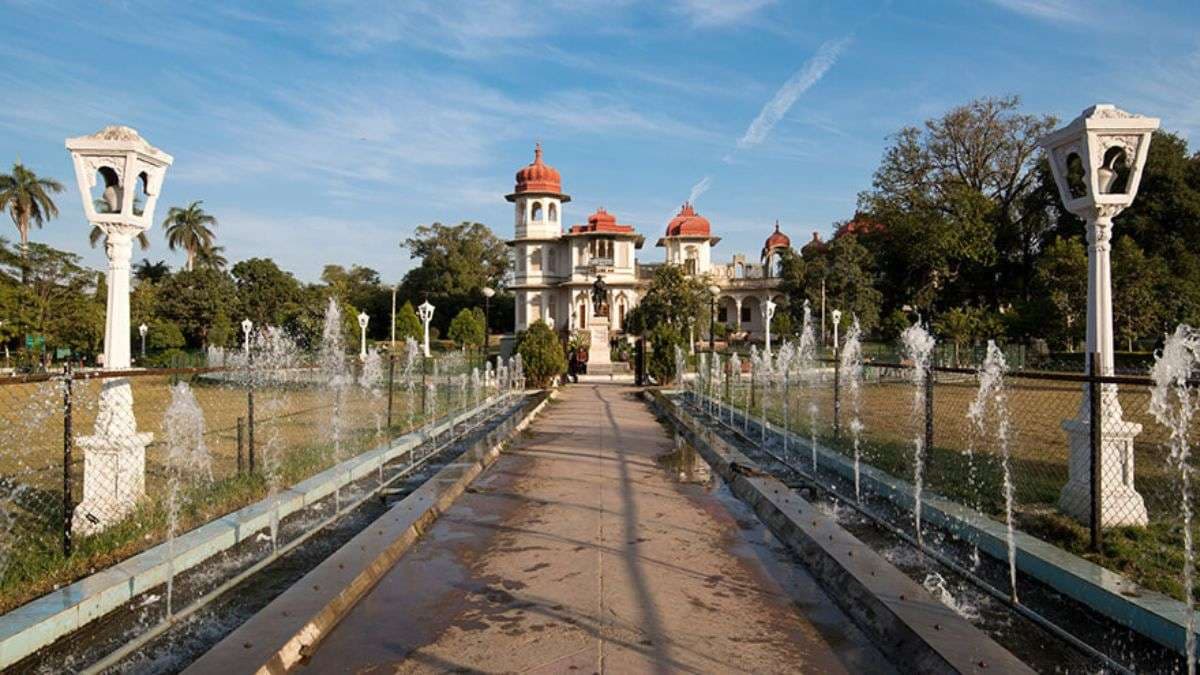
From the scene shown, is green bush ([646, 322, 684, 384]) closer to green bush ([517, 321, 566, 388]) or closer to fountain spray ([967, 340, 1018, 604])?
green bush ([517, 321, 566, 388])

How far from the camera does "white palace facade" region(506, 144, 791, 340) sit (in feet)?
195

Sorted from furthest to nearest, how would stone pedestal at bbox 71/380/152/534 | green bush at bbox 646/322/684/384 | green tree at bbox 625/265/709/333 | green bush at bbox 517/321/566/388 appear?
Answer: green tree at bbox 625/265/709/333
green bush at bbox 646/322/684/384
green bush at bbox 517/321/566/388
stone pedestal at bbox 71/380/152/534

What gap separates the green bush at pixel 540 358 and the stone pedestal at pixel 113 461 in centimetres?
2341

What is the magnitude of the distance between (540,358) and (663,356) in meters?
4.35

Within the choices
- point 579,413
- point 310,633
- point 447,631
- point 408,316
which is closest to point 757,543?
point 447,631

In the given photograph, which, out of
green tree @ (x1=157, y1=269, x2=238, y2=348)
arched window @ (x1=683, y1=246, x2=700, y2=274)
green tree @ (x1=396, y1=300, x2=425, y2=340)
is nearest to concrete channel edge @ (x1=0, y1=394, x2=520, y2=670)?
green tree @ (x1=396, y1=300, x2=425, y2=340)

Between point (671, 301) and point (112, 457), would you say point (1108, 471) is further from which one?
point (671, 301)

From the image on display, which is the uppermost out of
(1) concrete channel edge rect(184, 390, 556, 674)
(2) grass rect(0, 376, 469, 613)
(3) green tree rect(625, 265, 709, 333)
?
(3) green tree rect(625, 265, 709, 333)

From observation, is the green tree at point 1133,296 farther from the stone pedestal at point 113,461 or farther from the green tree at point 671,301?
the stone pedestal at point 113,461

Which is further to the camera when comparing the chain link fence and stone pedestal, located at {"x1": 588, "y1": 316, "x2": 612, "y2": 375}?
stone pedestal, located at {"x1": 588, "y1": 316, "x2": 612, "y2": 375}

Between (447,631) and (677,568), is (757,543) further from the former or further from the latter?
(447,631)

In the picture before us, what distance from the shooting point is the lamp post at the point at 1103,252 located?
6980mm

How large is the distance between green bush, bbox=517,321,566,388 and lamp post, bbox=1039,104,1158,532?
23.7 m

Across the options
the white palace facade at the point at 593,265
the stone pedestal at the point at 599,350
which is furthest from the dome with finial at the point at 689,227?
the stone pedestal at the point at 599,350
